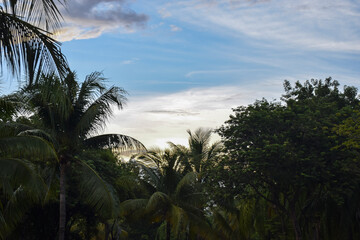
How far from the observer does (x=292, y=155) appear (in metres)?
21.5

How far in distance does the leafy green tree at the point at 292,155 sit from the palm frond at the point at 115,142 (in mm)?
5344

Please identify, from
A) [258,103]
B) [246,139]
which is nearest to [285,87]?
[258,103]

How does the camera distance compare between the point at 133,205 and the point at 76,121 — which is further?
the point at 133,205

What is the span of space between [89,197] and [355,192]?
43.2ft

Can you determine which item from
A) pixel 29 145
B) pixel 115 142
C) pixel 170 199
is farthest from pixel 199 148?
pixel 29 145

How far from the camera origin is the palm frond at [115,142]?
20.9 meters

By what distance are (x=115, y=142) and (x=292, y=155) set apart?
8.59 m

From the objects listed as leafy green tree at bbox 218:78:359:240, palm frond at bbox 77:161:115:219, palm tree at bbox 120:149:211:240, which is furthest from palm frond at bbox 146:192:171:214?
palm frond at bbox 77:161:115:219

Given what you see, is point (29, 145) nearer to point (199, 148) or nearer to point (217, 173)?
point (217, 173)

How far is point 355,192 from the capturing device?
22.3 metres

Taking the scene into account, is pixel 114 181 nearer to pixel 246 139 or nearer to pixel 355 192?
pixel 246 139

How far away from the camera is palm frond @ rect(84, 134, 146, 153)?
68.6 ft

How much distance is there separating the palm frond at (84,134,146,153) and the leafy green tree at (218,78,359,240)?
534 cm

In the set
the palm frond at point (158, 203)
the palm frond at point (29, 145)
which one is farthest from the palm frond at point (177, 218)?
the palm frond at point (29, 145)
